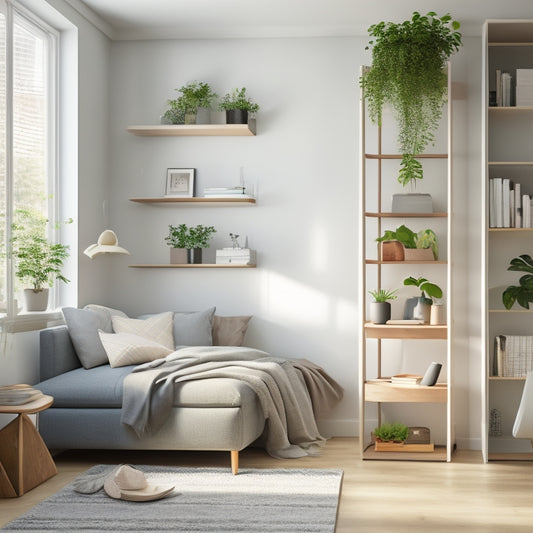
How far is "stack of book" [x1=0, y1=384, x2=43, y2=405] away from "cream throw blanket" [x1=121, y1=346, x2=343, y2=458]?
1.73 feet

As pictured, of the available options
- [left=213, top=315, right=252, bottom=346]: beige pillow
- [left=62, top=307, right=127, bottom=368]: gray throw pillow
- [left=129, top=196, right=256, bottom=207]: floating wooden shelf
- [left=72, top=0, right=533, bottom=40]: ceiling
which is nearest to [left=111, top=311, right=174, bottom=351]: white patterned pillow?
[left=62, top=307, right=127, bottom=368]: gray throw pillow

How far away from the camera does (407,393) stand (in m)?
5.12

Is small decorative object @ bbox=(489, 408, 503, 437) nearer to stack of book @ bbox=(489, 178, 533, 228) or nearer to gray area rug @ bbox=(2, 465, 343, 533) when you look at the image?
stack of book @ bbox=(489, 178, 533, 228)

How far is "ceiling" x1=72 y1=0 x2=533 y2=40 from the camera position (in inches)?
208

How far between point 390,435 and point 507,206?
1.59m

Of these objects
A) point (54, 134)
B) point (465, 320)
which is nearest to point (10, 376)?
point (54, 134)

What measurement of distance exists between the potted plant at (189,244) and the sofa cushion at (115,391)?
1.17 meters

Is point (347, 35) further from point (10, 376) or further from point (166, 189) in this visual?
point (10, 376)

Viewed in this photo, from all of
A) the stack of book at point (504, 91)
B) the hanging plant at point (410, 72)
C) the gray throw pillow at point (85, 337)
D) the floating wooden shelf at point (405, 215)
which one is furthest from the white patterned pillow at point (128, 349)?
the stack of book at point (504, 91)

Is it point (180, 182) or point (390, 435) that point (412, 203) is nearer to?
point (390, 435)

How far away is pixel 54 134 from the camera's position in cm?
539

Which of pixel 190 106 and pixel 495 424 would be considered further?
pixel 190 106

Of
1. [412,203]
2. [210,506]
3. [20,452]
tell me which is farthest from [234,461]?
[412,203]

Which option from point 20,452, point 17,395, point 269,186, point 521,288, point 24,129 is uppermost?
point 24,129
